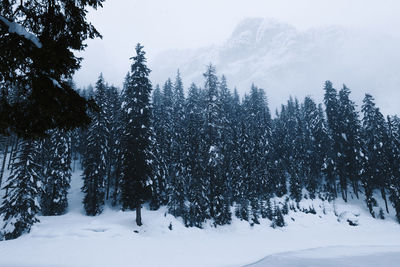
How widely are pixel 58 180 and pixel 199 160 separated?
59.6ft

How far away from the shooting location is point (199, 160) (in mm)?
31609

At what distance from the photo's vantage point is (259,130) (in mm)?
46812

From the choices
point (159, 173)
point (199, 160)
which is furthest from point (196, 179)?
point (159, 173)

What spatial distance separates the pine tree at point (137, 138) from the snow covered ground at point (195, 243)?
9.86 ft

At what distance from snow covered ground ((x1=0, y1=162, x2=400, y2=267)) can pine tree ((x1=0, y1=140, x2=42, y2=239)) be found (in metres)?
1.20

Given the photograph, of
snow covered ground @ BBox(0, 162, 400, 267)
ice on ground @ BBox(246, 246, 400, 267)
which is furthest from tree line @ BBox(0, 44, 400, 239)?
ice on ground @ BBox(246, 246, 400, 267)

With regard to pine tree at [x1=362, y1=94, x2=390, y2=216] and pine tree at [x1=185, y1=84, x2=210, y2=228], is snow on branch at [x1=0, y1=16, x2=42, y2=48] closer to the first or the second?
pine tree at [x1=185, y1=84, x2=210, y2=228]

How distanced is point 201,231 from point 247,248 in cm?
736

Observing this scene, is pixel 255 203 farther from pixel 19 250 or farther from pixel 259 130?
pixel 19 250

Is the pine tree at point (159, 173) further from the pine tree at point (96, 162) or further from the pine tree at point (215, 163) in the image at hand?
the pine tree at point (96, 162)

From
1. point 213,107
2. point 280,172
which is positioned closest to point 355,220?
point 280,172

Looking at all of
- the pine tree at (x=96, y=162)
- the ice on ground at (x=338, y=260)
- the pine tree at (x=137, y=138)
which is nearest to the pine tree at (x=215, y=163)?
the pine tree at (x=137, y=138)

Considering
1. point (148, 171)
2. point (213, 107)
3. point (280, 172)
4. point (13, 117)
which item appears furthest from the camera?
point (280, 172)

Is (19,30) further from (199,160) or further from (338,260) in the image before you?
(199,160)
